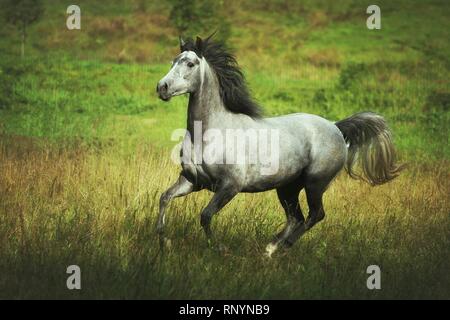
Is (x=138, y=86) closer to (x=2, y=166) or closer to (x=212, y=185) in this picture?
(x=2, y=166)

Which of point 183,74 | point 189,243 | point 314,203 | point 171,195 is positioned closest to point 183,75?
point 183,74

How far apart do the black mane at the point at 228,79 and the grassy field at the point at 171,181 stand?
1189mm

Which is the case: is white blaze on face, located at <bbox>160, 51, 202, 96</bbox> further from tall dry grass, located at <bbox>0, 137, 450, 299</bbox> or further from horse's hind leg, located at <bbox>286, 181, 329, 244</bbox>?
horse's hind leg, located at <bbox>286, 181, 329, 244</bbox>

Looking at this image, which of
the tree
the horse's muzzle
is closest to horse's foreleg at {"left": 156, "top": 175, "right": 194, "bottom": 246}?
the horse's muzzle

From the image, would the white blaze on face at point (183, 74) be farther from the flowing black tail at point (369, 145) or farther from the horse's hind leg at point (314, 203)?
the flowing black tail at point (369, 145)

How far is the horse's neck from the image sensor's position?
6805 mm

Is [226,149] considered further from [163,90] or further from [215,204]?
[163,90]

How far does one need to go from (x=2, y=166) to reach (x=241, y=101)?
4.13 metres

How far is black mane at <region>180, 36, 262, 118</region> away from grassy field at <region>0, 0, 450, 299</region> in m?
1.19

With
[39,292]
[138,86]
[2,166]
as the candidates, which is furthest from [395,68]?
[39,292]

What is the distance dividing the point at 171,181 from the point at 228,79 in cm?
282

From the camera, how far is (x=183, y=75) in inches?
259

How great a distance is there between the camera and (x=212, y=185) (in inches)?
266

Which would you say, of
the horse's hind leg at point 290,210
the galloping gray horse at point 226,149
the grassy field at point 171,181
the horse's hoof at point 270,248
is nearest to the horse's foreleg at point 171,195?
the galloping gray horse at point 226,149
